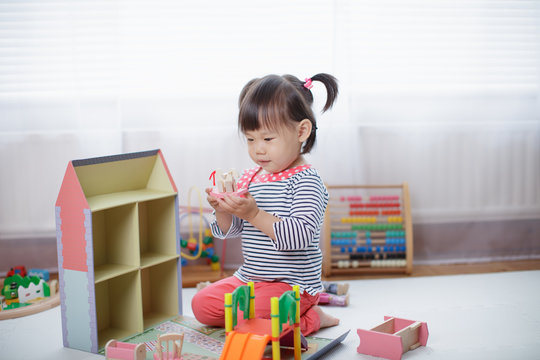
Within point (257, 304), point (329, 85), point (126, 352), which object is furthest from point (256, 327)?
point (329, 85)

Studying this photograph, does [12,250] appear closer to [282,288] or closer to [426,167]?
[282,288]

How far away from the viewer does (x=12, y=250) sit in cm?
243

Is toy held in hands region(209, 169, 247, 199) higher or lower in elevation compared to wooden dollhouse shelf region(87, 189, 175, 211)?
higher

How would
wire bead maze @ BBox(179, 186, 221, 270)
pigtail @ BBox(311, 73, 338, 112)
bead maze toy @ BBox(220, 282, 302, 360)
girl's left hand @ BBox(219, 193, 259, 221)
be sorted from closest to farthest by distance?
bead maze toy @ BBox(220, 282, 302, 360) → girl's left hand @ BBox(219, 193, 259, 221) → pigtail @ BBox(311, 73, 338, 112) → wire bead maze @ BBox(179, 186, 221, 270)

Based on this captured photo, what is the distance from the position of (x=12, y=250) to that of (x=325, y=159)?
1363mm

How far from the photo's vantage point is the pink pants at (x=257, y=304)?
5.20 ft

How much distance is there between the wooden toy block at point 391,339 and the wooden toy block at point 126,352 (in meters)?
0.55

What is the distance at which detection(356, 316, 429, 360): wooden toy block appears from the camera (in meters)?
1.47

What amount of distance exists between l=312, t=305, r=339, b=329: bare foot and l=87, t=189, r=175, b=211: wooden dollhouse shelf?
555mm

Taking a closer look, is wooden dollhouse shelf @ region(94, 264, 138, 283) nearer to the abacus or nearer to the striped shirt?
the striped shirt

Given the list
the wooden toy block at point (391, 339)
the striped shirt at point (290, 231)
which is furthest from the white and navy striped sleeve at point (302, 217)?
the wooden toy block at point (391, 339)

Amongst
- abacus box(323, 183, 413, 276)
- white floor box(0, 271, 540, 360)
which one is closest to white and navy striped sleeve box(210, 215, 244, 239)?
white floor box(0, 271, 540, 360)

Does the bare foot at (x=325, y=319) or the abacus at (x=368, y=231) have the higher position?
the abacus at (x=368, y=231)

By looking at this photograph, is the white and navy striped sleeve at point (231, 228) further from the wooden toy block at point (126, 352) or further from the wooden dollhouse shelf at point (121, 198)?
the wooden toy block at point (126, 352)
